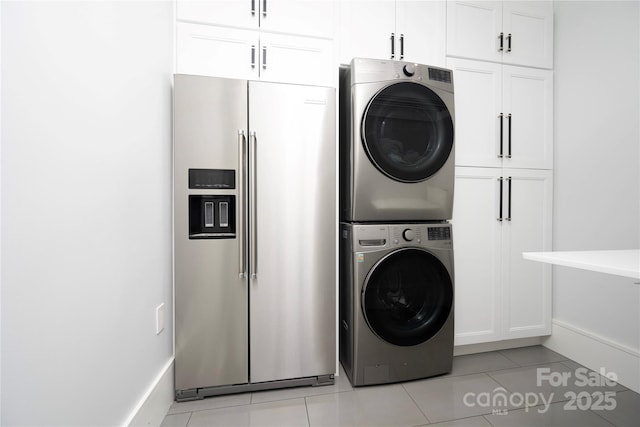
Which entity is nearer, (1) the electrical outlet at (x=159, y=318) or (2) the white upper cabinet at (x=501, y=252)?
(1) the electrical outlet at (x=159, y=318)

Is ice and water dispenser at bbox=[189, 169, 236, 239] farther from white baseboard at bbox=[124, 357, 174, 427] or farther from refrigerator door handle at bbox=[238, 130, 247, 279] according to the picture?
white baseboard at bbox=[124, 357, 174, 427]

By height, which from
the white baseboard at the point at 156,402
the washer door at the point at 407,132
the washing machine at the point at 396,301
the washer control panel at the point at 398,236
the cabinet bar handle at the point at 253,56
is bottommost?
the white baseboard at the point at 156,402

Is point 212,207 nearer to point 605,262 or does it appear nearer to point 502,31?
point 605,262

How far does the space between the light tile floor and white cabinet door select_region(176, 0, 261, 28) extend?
2157 millimetres

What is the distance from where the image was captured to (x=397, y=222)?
1632 mm

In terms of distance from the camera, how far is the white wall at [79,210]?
625mm

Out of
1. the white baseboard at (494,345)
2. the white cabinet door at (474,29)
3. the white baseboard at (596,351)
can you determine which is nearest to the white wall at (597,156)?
the white baseboard at (596,351)

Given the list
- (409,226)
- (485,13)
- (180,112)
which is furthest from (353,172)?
(485,13)

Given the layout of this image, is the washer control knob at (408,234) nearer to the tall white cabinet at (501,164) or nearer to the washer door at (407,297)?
the washer door at (407,297)

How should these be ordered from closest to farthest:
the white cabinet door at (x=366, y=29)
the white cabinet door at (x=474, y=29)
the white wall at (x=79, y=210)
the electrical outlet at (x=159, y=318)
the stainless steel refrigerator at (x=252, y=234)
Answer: the white wall at (x=79, y=210), the electrical outlet at (x=159, y=318), the stainless steel refrigerator at (x=252, y=234), the white cabinet door at (x=366, y=29), the white cabinet door at (x=474, y=29)

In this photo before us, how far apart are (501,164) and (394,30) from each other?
1.22 meters

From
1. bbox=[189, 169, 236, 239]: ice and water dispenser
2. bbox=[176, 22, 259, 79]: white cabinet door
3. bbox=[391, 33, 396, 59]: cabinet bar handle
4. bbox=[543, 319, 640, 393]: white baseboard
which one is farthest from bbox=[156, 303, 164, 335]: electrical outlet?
bbox=[543, 319, 640, 393]: white baseboard

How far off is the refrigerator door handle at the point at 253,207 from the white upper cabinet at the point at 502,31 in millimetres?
1544

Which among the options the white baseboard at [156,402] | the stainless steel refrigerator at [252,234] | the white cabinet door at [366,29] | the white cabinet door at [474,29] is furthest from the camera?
the white cabinet door at [474,29]
